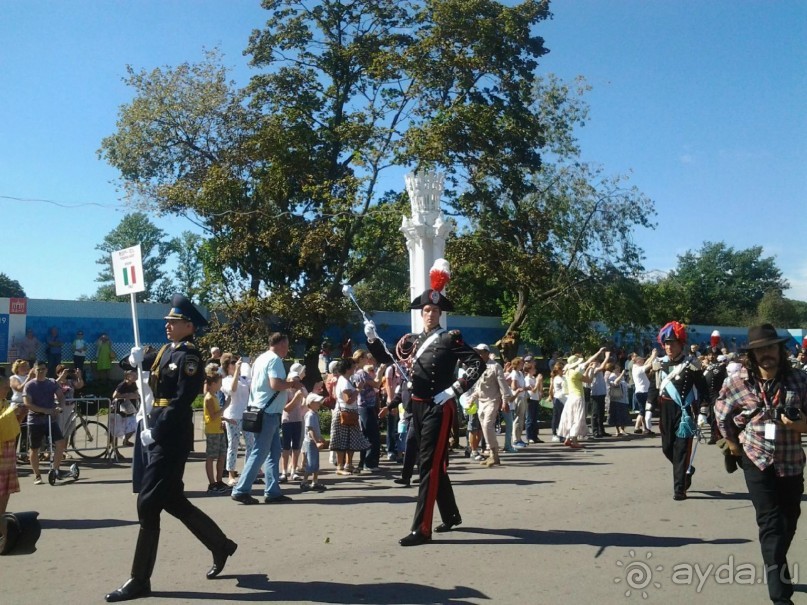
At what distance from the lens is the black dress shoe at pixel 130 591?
570 centimetres

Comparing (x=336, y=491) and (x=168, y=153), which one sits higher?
(x=168, y=153)

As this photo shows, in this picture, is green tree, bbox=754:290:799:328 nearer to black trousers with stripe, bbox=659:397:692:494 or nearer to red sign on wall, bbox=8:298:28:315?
red sign on wall, bbox=8:298:28:315

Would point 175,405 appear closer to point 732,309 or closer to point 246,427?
point 246,427

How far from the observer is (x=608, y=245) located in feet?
107

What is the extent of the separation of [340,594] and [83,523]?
401cm

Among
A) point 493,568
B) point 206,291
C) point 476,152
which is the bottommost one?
point 493,568

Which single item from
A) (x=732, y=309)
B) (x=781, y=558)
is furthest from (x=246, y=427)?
(x=732, y=309)

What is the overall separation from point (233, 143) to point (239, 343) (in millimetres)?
7592

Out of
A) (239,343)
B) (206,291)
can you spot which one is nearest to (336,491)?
(239,343)

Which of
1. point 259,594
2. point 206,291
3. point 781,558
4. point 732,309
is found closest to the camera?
point 781,558

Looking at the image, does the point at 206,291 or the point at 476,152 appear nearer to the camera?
the point at 476,152

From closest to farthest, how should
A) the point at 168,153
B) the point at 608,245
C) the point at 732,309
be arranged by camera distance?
the point at 168,153
the point at 608,245
the point at 732,309

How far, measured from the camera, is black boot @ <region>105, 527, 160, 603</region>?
5.73 meters

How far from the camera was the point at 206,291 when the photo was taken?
2711 centimetres
